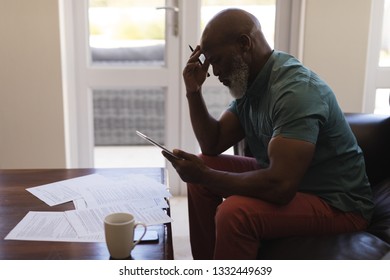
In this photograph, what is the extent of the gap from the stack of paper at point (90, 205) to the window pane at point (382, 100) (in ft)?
5.61

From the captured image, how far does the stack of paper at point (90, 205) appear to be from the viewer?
1.14 metres

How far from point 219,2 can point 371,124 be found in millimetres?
1309

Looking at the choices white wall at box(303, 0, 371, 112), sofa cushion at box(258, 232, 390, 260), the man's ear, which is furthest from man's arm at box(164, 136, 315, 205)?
white wall at box(303, 0, 371, 112)

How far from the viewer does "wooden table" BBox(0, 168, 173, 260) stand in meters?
1.04

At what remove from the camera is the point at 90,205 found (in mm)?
1314

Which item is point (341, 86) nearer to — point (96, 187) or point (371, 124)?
point (371, 124)

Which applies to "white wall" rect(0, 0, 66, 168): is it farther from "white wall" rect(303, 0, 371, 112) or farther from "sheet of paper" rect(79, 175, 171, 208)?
"white wall" rect(303, 0, 371, 112)

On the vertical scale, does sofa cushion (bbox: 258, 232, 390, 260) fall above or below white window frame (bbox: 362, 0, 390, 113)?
below

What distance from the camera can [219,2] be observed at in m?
2.56

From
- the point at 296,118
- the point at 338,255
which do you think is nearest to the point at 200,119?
the point at 296,118

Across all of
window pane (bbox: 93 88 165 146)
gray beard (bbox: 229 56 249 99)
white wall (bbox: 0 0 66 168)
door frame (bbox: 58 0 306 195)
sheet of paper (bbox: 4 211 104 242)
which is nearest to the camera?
sheet of paper (bbox: 4 211 104 242)

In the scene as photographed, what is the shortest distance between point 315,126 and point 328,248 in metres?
0.34

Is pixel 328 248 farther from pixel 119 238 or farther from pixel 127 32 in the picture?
pixel 127 32

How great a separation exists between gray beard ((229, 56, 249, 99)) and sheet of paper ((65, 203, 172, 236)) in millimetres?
512
